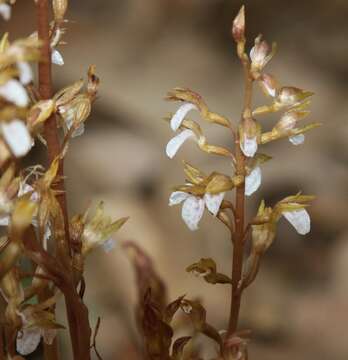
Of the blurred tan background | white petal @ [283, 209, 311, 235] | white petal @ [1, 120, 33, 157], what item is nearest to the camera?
white petal @ [1, 120, 33, 157]

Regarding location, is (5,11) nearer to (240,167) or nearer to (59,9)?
(59,9)

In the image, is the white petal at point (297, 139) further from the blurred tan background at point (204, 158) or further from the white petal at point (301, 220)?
the blurred tan background at point (204, 158)

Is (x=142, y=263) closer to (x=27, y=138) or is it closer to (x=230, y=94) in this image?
(x=27, y=138)

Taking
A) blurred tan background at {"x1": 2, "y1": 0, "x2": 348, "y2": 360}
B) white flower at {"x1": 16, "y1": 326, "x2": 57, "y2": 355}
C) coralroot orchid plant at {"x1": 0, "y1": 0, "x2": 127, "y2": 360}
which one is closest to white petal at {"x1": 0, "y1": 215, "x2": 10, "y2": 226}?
coralroot orchid plant at {"x1": 0, "y1": 0, "x2": 127, "y2": 360}

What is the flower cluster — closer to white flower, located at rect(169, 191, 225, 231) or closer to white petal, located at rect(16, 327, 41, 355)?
white flower, located at rect(169, 191, 225, 231)

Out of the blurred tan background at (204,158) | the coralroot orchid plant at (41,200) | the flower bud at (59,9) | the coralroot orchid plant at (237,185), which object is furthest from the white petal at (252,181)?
the blurred tan background at (204,158)
